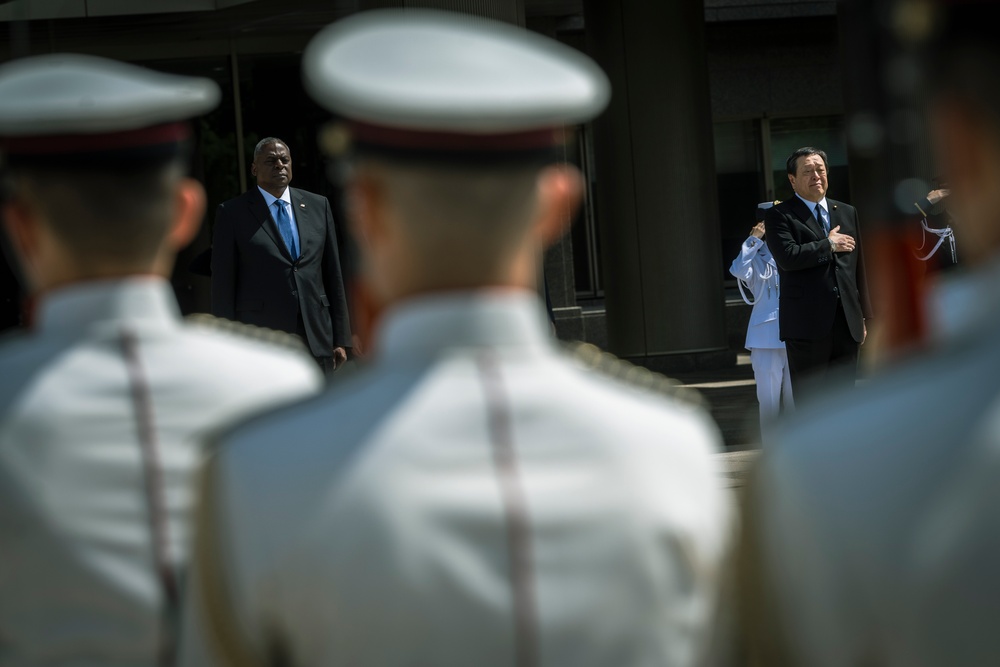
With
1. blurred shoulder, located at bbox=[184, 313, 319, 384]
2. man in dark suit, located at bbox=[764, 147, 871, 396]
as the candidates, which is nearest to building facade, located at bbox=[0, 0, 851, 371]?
man in dark suit, located at bbox=[764, 147, 871, 396]

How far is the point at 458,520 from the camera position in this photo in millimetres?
1560

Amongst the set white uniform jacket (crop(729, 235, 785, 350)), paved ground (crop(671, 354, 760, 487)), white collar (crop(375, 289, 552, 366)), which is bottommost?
paved ground (crop(671, 354, 760, 487))

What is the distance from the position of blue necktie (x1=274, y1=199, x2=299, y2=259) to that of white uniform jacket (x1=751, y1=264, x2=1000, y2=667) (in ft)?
22.1

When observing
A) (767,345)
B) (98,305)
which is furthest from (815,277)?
(98,305)

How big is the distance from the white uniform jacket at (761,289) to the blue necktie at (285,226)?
3511mm

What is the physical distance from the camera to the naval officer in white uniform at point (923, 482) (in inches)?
52.5

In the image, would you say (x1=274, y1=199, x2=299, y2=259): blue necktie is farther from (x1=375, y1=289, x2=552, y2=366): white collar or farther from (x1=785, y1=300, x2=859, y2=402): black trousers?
(x1=375, y1=289, x2=552, y2=366): white collar

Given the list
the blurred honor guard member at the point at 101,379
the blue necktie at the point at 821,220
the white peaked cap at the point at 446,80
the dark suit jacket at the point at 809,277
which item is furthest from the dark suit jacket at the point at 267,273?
the white peaked cap at the point at 446,80

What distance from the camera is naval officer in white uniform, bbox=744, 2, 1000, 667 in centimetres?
133

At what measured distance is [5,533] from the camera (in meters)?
1.90

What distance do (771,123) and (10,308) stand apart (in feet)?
37.8

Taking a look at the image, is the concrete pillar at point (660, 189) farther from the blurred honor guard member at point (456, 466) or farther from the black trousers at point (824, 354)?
the blurred honor guard member at point (456, 466)

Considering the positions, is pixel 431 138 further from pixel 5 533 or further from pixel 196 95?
pixel 5 533

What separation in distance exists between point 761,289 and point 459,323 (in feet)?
30.0
